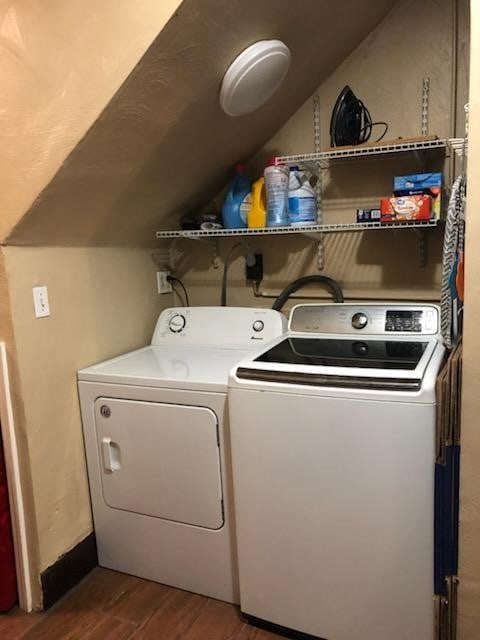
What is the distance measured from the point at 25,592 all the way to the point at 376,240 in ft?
6.50

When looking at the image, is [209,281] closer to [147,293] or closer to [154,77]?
[147,293]

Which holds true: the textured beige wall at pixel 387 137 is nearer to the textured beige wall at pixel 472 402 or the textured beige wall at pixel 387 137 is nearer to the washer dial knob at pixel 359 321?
the washer dial knob at pixel 359 321

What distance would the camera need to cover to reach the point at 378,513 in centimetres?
139

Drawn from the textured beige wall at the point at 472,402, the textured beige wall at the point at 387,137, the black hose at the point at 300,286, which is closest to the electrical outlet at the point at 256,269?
the textured beige wall at the point at 387,137

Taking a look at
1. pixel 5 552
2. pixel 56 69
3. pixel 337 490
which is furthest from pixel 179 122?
pixel 5 552

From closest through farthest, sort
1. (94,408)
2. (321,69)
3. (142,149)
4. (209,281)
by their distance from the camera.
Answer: (142,149), (94,408), (321,69), (209,281)

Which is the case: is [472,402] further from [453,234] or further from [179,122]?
[179,122]

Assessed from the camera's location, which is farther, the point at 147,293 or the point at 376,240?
the point at 147,293

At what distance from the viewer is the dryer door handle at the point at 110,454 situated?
189cm

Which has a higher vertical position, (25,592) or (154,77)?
(154,77)

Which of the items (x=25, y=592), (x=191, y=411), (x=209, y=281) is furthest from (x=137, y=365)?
(x=25, y=592)

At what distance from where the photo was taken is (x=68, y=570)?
6.20 feet

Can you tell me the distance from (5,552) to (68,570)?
0.26 meters

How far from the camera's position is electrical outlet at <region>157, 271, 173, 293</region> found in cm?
247
